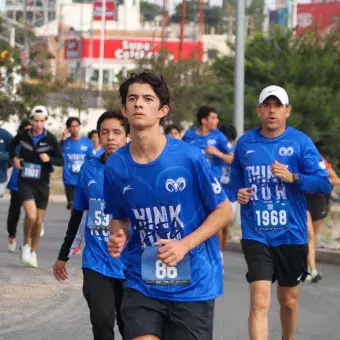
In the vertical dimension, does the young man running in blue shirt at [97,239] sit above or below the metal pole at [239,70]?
below

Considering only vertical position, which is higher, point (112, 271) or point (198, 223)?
point (198, 223)

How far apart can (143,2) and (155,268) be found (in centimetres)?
15812

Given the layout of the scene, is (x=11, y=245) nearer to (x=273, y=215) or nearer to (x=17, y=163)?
(x=17, y=163)

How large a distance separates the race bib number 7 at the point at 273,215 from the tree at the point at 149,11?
144m

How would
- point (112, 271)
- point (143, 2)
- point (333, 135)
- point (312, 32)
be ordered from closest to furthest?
point (112, 271) → point (333, 135) → point (312, 32) → point (143, 2)

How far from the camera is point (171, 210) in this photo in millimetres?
6191

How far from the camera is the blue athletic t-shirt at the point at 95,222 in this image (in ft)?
25.7

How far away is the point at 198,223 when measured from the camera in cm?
625

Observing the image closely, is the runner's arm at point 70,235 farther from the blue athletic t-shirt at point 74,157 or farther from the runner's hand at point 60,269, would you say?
the blue athletic t-shirt at point 74,157

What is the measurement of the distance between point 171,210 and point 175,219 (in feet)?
0.17

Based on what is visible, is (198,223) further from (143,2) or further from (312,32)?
(143,2)

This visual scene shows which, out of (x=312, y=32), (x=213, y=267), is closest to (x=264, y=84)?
(x=312, y=32)

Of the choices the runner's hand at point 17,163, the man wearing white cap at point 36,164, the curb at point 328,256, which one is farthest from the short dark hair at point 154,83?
the curb at point 328,256

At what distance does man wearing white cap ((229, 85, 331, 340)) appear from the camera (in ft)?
28.8
